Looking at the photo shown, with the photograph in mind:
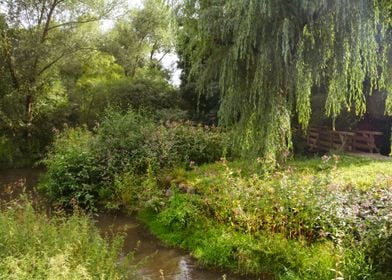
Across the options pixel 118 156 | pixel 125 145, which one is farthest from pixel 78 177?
pixel 125 145

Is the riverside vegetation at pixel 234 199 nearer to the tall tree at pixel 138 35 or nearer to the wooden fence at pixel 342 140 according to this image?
the wooden fence at pixel 342 140

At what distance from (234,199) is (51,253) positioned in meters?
2.93

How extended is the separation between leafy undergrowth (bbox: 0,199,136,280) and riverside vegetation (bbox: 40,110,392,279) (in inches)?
74.2

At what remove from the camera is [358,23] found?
568cm

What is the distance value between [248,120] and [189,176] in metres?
1.85

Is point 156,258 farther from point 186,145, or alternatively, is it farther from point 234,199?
point 186,145

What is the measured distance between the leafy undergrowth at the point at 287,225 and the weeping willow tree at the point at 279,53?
46.0 inches

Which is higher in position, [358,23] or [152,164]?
[358,23]

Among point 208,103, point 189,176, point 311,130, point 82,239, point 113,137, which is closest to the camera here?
point 82,239

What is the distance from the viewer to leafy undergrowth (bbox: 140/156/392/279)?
4172 mm

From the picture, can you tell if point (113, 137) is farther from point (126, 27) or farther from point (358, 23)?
point (126, 27)

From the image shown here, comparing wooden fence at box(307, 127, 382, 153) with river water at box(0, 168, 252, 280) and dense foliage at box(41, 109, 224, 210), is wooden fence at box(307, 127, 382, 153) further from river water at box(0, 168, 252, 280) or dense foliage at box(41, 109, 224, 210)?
river water at box(0, 168, 252, 280)

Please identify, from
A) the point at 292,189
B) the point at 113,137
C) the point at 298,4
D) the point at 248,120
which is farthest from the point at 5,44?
the point at 292,189

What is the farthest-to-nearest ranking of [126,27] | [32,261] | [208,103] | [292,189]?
[126,27] → [208,103] → [292,189] → [32,261]
